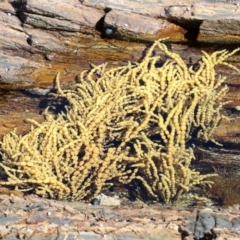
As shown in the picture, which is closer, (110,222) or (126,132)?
(110,222)

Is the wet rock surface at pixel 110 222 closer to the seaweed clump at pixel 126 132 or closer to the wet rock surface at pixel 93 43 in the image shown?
the wet rock surface at pixel 93 43

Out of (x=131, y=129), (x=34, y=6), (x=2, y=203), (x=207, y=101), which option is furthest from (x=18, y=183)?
(x=207, y=101)

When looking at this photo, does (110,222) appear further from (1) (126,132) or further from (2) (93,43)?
(2) (93,43)

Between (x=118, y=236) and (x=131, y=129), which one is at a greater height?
(x=131, y=129)

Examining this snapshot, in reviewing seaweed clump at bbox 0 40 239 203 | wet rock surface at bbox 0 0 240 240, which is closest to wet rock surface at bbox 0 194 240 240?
wet rock surface at bbox 0 0 240 240

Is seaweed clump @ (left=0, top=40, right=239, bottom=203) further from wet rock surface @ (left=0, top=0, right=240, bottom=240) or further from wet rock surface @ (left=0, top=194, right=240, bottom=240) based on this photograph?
wet rock surface @ (left=0, top=194, right=240, bottom=240)

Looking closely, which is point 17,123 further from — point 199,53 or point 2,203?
point 199,53

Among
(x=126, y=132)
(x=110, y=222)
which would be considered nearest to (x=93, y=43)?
(x=126, y=132)

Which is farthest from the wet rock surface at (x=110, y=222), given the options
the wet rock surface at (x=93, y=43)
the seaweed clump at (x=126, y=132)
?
the seaweed clump at (x=126, y=132)
